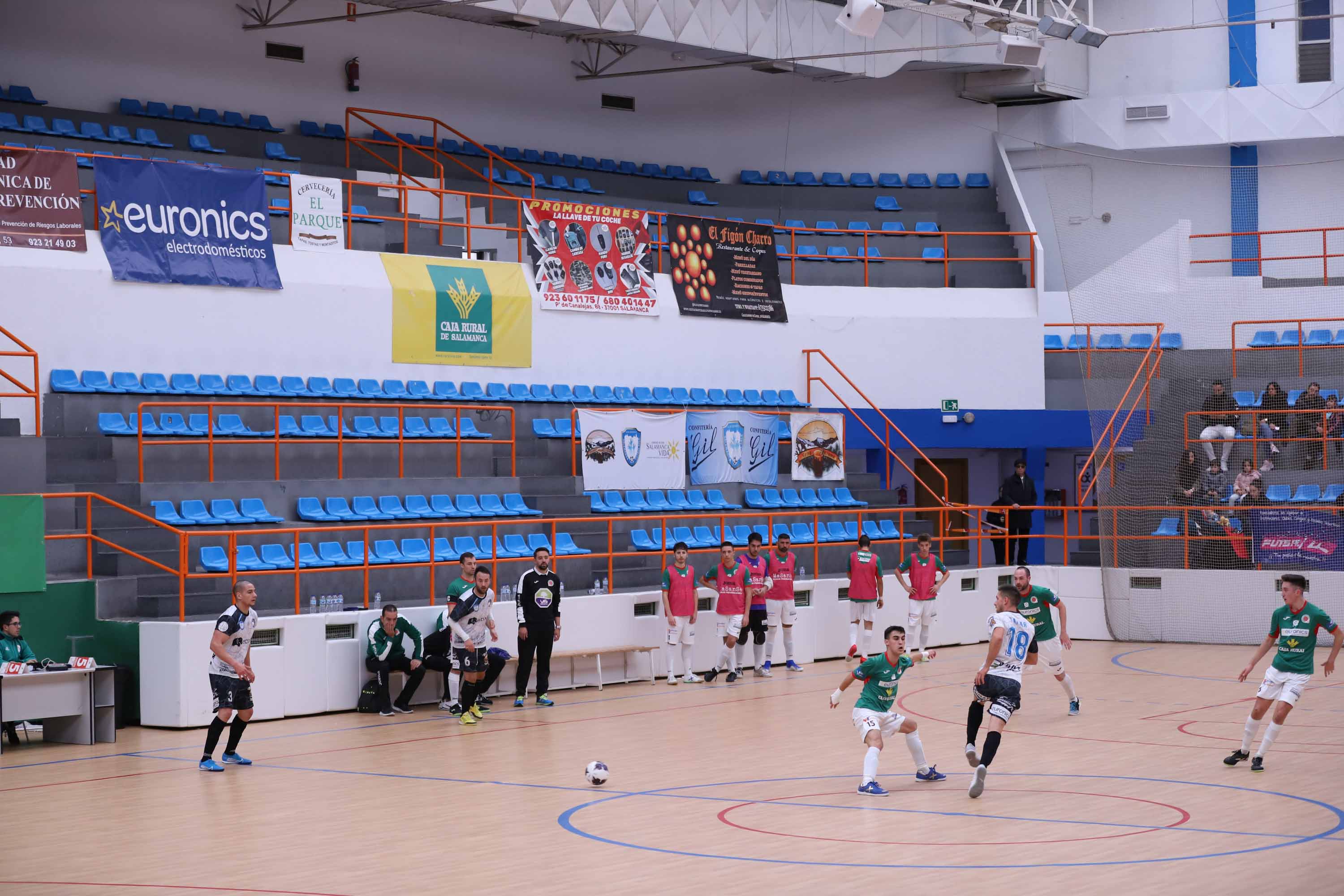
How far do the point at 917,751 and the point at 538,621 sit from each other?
6.57 m

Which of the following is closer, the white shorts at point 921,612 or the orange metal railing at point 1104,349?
the white shorts at point 921,612

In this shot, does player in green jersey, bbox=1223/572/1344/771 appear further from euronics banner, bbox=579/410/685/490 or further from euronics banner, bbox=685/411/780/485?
euronics banner, bbox=685/411/780/485

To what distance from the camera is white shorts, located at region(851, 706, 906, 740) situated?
40.2ft

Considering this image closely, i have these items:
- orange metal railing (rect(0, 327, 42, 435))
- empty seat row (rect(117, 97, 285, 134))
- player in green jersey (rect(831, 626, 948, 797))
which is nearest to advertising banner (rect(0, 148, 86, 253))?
orange metal railing (rect(0, 327, 42, 435))

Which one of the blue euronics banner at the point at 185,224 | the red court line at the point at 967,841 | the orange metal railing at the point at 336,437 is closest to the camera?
the red court line at the point at 967,841

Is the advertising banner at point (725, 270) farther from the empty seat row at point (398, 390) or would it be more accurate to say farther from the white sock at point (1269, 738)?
the white sock at point (1269, 738)

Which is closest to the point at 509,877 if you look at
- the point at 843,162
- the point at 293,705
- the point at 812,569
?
the point at 293,705

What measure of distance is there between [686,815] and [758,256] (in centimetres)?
1840

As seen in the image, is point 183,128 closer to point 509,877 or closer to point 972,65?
point 972,65

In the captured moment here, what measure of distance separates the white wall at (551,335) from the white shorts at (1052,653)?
11.1m

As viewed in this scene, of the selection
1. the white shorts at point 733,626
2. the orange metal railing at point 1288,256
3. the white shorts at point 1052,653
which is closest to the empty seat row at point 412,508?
the white shorts at point 733,626

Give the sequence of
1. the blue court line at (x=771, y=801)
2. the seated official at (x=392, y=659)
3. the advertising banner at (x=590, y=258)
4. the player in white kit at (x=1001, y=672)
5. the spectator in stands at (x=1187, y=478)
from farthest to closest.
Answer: the advertising banner at (x=590, y=258), the spectator in stands at (x=1187, y=478), the seated official at (x=392, y=659), the player in white kit at (x=1001, y=672), the blue court line at (x=771, y=801)

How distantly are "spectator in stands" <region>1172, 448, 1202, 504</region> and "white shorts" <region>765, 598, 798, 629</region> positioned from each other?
22.7 ft

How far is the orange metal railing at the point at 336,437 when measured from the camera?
19.5 metres
